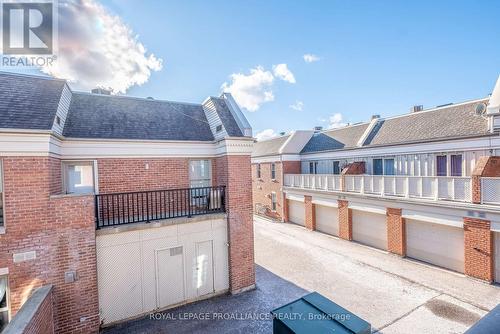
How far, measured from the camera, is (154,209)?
32.1 feet

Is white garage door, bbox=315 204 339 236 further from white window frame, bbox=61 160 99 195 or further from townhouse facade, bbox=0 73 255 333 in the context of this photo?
white window frame, bbox=61 160 99 195

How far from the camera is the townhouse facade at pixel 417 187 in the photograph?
10242 mm

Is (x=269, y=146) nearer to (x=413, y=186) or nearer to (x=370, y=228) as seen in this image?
(x=370, y=228)

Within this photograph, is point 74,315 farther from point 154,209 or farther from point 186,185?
point 186,185

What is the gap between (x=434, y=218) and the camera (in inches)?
452

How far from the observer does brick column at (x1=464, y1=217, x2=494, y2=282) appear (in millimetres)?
9930

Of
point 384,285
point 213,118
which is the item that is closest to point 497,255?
point 384,285

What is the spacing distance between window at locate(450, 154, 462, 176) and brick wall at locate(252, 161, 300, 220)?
11.4 meters

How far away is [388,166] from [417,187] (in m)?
3.33

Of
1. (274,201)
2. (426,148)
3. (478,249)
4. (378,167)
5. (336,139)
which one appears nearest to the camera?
(478,249)

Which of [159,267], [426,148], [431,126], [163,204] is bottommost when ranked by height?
[159,267]

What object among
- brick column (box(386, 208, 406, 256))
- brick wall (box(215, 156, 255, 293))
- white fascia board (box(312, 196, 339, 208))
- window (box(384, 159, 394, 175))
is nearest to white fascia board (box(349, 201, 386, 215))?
brick column (box(386, 208, 406, 256))

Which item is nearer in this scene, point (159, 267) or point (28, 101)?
point (28, 101)

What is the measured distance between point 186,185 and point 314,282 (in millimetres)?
6947
